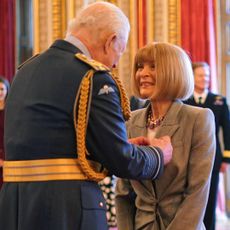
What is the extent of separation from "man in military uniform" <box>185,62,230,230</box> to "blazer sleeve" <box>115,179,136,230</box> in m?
2.60

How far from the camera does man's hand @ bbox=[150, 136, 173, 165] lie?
225cm

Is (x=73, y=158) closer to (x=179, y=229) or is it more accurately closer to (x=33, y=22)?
(x=179, y=229)

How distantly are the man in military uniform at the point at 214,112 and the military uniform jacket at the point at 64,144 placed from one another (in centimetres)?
303

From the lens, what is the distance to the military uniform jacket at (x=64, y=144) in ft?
6.86

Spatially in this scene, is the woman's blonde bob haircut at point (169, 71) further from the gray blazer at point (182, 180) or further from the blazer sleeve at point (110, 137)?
the blazer sleeve at point (110, 137)

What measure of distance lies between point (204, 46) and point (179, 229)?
491cm

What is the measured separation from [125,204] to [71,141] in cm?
57

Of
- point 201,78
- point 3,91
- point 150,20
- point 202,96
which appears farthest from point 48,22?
point 202,96

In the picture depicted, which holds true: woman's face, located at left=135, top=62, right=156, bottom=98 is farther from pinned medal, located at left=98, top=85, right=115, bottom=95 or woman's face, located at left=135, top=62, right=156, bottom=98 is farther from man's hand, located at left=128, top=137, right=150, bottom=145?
pinned medal, located at left=98, top=85, right=115, bottom=95

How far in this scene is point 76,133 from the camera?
6.85ft

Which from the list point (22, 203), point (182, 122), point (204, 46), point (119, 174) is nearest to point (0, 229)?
Answer: point (22, 203)

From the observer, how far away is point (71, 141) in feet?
6.90

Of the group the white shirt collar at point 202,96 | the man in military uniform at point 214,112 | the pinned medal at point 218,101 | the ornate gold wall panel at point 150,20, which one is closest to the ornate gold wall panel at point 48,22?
the ornate gold wall panel at point 150,20

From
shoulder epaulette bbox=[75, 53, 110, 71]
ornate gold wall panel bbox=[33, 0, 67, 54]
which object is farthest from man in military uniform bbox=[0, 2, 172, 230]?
ornate gold wall panel bbox=[33, 0, 67, 54]
